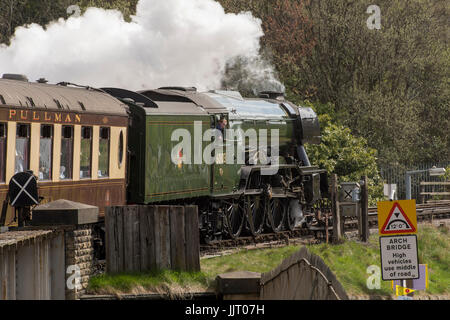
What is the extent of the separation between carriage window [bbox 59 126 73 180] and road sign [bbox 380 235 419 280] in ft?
18.8

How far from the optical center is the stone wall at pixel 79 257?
42.8ft

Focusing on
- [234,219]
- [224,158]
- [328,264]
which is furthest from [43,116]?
[234,219]

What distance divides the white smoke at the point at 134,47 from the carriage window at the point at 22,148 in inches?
350

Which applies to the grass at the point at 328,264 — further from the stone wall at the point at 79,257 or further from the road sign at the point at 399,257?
the road sign at the point at 399,257

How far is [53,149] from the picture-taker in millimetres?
14148

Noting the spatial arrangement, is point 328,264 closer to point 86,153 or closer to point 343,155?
point 86,153

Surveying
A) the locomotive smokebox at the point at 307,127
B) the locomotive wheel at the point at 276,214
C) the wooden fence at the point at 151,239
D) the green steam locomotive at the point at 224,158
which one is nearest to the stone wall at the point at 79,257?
the wooden fence at the point at 151,239

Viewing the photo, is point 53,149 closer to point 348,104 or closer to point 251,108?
point 251,108

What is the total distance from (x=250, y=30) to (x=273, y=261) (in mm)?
16099

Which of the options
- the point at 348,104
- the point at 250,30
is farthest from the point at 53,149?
the point at 348,104

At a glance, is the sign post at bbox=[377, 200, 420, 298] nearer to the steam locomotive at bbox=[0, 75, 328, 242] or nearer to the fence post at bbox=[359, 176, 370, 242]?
the steam locomotive at bbox=[0, 75, 328, 242]

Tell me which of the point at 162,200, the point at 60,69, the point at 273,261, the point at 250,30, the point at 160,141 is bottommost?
the point at 273,261

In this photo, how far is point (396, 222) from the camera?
11.9 meters

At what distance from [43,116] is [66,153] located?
1001mm
